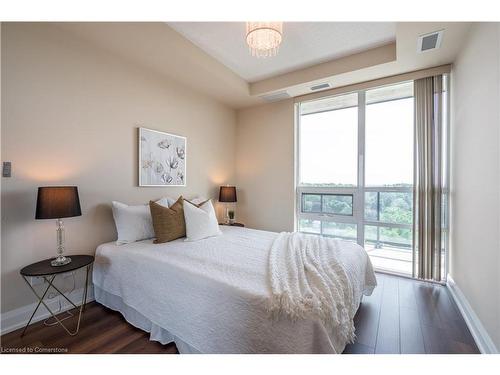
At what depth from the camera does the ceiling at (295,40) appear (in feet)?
7.43

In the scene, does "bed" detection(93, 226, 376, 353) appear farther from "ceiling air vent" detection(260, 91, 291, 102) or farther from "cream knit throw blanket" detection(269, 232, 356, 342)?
"ceiling air vent" detection(260, 91, 291, 102)

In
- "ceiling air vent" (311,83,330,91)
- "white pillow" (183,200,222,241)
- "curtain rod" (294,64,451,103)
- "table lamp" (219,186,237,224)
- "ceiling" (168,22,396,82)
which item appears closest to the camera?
"ceiling" (168,22,396,82)

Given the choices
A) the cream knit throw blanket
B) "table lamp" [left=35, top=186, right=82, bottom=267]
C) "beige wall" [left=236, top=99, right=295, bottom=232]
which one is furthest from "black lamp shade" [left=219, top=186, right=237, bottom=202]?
"table lamp" [left=35, top=186, right=82, bottom=267]

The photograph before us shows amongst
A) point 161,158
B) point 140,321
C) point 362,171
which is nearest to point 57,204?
point 140,321

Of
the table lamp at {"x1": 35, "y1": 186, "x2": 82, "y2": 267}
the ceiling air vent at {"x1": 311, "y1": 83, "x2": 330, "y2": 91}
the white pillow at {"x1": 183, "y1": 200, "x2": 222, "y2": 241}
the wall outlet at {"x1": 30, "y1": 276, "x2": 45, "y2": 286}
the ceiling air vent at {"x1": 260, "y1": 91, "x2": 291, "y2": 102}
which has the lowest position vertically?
the wall outlet at {"x1": 30, "y1": 276, "x2": 45, "y2": 286}

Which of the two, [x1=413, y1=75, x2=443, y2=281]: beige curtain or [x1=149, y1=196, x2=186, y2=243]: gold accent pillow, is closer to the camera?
[x1=149, y1=196, x2=186, y2=243]: gold accent pillow

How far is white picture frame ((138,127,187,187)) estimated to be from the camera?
2717 mm

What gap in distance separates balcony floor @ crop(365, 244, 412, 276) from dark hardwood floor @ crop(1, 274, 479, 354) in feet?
2.55

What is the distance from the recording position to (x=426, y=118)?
9.01 ft

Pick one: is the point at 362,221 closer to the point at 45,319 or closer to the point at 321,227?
the point at 321,227

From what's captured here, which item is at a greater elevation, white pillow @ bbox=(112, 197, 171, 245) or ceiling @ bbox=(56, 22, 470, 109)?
ceiling @ bbox=(56, 22, 470, 109)

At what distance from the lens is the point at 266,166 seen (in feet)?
13.1

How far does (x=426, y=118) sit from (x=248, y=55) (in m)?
2.37

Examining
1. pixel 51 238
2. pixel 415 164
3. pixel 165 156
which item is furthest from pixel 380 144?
pixel 51 238
